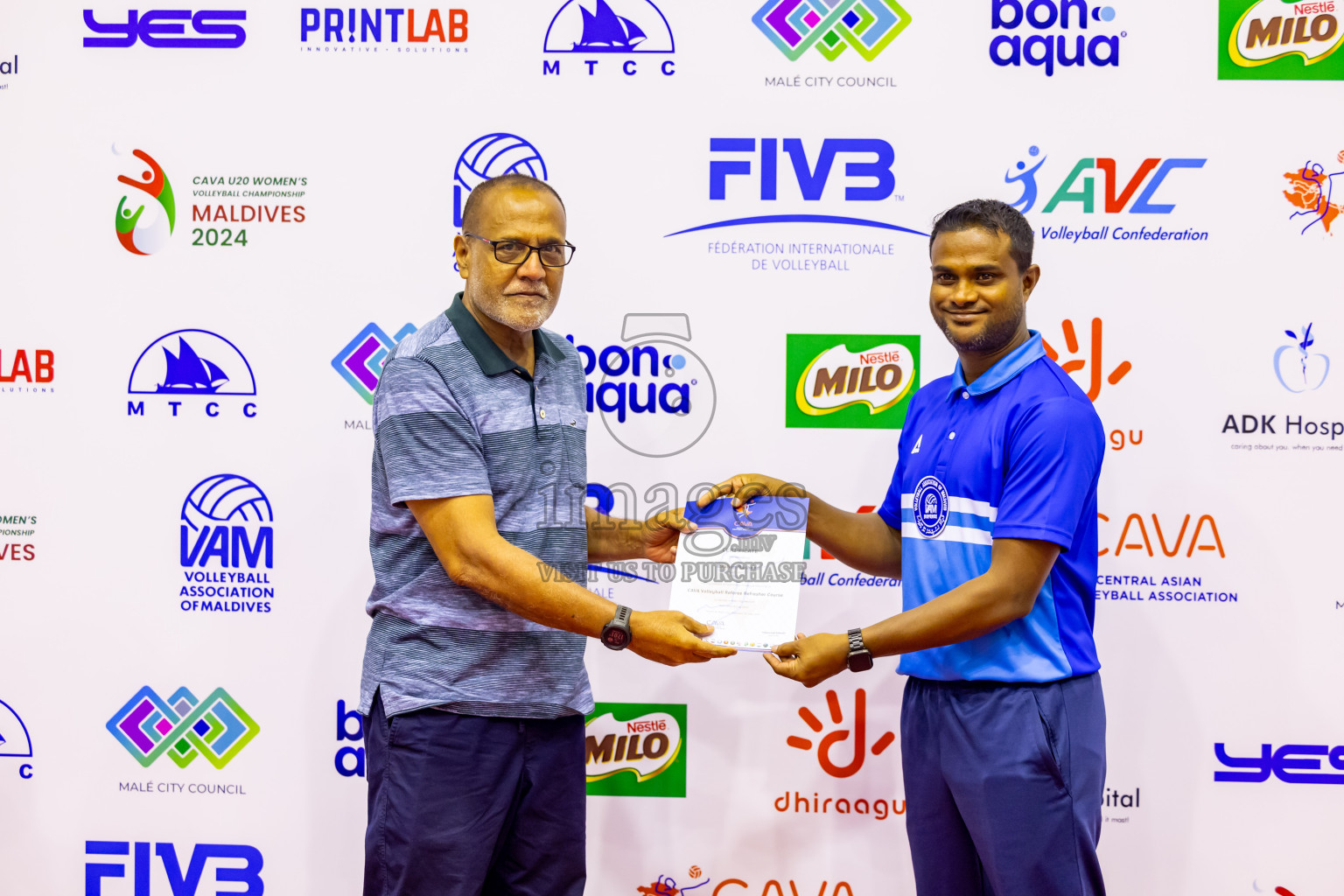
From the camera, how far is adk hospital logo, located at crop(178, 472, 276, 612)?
9.61ft

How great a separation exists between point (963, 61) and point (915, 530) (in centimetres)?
149

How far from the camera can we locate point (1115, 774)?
9.43 feet

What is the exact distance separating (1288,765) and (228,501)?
3.28 m

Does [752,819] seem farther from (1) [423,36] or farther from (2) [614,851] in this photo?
(1) [423,36]

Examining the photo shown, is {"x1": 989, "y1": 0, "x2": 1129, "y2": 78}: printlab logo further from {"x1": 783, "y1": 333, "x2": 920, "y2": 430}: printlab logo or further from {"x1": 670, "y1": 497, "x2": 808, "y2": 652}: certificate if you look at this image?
{"x1": 670, "y1": 497, "x2": 808, "y2": 652}: certificate

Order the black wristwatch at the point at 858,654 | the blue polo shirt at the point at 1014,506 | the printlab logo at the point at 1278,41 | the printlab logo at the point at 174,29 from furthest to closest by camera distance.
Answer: the printlab logo at the point at 174,29 < the printlab logo at the point at 1278,41 < the black wristwatch at the point at 858,654 < the blue polo shirt at the point at 1014,506

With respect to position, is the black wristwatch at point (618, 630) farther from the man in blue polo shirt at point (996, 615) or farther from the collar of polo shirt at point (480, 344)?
Result: the collar of polo shirt at point (480, 344)

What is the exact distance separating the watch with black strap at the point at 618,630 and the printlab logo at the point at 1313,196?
2298 millimetres

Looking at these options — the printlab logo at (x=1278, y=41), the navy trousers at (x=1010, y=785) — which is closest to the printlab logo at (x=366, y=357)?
the navy trousers at (x=1010, y=785)

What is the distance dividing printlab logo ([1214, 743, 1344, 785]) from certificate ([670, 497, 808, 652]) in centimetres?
162

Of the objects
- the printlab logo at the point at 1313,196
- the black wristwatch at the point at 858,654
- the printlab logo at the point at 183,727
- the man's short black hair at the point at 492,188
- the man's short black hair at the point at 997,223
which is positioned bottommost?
the printlab logo at the point at 183,727

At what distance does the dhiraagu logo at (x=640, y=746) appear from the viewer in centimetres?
292

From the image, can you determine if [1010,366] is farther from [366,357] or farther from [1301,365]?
[366,357]

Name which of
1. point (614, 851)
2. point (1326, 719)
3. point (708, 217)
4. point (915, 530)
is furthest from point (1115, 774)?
point (708, 217)
